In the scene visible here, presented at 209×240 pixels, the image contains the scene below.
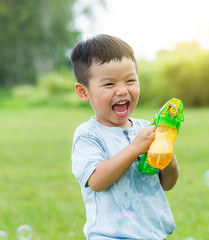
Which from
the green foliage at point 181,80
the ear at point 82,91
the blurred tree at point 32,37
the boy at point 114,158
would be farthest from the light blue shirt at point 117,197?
the blurred tree at point 32,37

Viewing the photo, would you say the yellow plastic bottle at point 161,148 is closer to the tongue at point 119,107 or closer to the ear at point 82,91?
the tongue at point 119,107

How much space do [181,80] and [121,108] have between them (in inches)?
518

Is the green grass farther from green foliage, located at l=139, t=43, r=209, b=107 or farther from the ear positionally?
green foliage, located at l=139, t=43, r=209, b=107

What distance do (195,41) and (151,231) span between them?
15618 mm

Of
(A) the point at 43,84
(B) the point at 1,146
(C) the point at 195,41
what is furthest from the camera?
(A) the point at 43,84

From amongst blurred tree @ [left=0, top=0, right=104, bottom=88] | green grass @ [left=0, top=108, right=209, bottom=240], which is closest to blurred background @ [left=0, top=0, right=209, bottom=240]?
green grass @ [left=0, top=108, right=209, bottom=240]

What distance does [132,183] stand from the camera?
1.67 m

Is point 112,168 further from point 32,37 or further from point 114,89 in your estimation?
point 32,37

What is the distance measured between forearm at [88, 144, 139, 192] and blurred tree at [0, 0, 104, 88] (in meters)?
29.3

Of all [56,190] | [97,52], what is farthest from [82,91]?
[56,190]

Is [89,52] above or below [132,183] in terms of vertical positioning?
above

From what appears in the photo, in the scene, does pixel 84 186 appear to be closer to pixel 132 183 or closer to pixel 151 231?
pixel 132 183

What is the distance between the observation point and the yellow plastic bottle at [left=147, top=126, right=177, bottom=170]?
59.5 inches

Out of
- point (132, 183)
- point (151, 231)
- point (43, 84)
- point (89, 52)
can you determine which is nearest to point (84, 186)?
point (132, 183)
